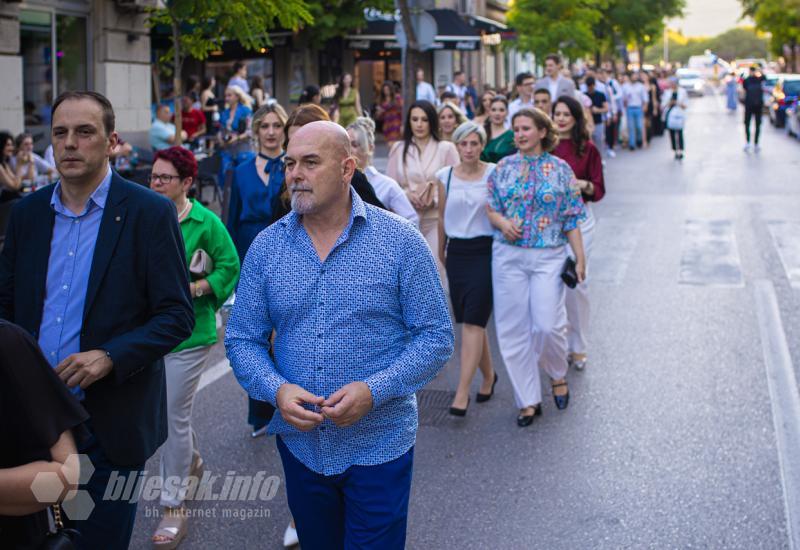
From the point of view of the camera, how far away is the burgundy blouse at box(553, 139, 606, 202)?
26.7 feet

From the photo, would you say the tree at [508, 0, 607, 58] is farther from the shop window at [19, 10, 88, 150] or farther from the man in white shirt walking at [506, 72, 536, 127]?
the man in white shirt walking at [506, 72, 536, 127]

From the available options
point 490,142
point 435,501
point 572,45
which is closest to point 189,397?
point 435,501

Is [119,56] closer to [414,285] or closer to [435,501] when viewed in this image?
[435,501]

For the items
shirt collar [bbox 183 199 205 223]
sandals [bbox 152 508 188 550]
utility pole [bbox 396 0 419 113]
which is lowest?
sandals [bbox 152 508 188 550]

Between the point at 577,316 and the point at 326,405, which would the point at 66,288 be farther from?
the point at 577,316

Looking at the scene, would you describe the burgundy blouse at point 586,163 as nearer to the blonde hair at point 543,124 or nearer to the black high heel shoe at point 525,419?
the blonde hair at point 543,124

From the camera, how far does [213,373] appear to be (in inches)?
325

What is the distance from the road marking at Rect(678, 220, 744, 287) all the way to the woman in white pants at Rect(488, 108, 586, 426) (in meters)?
4.72

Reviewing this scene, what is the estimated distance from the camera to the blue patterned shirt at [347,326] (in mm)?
3459

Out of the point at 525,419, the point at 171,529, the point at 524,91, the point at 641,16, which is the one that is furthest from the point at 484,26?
the point at 171,529

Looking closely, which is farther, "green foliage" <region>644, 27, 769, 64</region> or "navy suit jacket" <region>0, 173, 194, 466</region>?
"green foliage" <region>644, 27, 769, 64</region>

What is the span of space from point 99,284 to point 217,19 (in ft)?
38.5

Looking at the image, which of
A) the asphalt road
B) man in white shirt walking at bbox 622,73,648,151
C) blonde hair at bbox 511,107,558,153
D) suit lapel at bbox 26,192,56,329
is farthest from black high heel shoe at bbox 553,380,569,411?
man in white shirt walking at bbox 622,73,648,151

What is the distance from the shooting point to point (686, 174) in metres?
22.1
